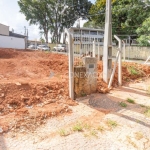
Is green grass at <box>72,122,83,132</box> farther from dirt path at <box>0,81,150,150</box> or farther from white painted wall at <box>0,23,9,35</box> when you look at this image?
white painted wall at <box>0,23,9,35</box>

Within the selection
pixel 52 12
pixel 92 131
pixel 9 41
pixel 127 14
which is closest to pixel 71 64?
pixel 92 131

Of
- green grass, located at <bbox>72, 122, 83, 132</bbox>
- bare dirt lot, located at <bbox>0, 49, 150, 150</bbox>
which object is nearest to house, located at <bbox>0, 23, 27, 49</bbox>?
bare dirt lot, located at <bbox>0, 49, 150, 150</bbox>

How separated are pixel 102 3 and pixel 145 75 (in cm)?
1339

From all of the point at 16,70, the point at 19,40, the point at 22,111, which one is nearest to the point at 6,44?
the point at 19,40

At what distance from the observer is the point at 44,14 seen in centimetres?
2569

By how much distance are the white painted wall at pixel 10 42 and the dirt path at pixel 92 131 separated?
55.6ft

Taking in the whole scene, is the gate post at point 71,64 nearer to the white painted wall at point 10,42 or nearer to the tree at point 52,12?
the white painted wall at point 10,42

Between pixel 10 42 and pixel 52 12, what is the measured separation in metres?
10.1

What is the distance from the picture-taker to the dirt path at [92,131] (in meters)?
2.31

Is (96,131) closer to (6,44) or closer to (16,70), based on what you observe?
(16,70)

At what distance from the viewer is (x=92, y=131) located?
2680 mm

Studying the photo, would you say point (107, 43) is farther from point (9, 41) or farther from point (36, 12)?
point (36, 12)

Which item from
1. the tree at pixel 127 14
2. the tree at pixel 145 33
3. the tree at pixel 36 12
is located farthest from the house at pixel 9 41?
the tree at pixel 145 33

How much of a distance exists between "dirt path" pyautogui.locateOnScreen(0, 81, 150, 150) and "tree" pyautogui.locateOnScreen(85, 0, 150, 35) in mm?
12960
